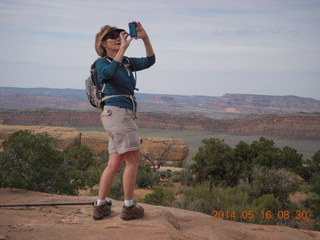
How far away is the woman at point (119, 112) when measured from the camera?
11.7 ft

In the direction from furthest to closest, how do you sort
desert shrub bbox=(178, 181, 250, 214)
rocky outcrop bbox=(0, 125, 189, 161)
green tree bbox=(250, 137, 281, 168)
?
rocky outcrop bbox=(0, 125, 189, 161) → green tree bbox=(250, 137, 281, 168) → desert shrub bbox=(178, 181, 250, 214)

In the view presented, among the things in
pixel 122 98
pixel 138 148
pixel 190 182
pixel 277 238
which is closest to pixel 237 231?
pixel 277 238

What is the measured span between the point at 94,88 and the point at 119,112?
1.35 ft

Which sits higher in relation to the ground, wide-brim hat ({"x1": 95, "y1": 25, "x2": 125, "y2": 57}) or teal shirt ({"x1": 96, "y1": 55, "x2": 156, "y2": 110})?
wide-brim hat ({"x1": 95, "y1": 25, "x2": 125, "y2": 57})

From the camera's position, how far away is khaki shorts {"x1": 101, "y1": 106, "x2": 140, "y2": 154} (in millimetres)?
3574

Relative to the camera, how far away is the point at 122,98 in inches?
143

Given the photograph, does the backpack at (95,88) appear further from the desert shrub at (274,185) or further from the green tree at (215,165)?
the green tree at (215,165)

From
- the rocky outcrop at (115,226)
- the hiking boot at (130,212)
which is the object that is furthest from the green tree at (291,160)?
the hiking boot at (130,212)

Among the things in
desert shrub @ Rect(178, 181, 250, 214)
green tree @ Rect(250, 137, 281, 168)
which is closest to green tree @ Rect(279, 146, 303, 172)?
green tree @ Rect(250, 137, 281, 168)

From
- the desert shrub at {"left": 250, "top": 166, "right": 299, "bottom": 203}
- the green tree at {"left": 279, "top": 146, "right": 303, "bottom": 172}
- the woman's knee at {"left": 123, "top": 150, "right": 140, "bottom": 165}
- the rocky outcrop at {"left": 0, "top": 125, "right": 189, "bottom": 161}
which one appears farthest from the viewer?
the rocky outcrop at {"left": 0, "top": 125, "right": 189, "bottom": 161}

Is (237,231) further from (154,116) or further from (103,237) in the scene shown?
(154,116)

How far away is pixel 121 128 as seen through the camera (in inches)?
141

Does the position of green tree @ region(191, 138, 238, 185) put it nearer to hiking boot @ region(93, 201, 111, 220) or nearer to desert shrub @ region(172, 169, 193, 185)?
desert shrub @ region(172, 169, 193, 185)

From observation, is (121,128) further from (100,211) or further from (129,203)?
(100,211)
